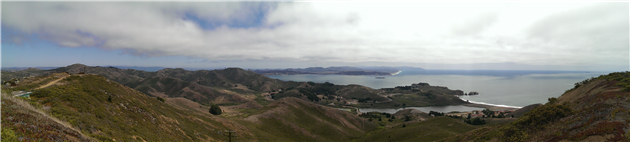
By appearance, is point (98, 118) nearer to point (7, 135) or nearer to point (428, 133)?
point (7, 135)

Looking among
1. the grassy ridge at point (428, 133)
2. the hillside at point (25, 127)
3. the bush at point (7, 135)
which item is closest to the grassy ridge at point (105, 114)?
the hillside at point (25, 127)

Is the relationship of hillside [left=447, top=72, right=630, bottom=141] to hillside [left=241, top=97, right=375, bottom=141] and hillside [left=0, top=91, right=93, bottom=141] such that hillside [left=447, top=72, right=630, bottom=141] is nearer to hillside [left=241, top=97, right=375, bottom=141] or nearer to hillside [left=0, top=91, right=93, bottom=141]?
hillside [left=0, top=91, right=93, bottom=141]

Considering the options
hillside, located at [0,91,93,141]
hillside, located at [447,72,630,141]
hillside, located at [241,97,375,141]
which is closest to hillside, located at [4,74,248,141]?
hillside, located at [0,91,93,141]

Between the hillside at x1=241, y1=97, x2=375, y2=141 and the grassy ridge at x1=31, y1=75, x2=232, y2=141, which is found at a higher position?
the grassy ridge at x1=31, y1=75, x2=232, y2=141

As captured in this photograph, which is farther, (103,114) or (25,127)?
(103,114)

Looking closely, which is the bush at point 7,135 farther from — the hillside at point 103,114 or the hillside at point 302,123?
the hillside at point 302,123

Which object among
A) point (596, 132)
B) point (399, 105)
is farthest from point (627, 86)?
point (399, 105)

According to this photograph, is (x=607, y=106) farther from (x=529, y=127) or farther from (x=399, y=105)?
(x=399, y=105)

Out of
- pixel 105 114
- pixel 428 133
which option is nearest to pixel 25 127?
pixel 105 114
